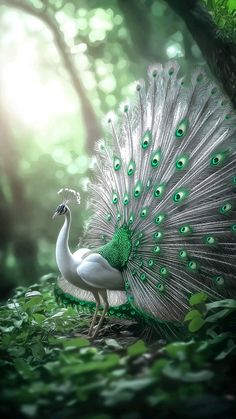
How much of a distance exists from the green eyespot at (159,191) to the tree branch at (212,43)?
0.70 m

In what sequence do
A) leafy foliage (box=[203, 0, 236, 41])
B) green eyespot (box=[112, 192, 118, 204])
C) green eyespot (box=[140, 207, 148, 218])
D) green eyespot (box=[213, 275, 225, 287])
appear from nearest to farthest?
green eyespot (box=[213, 275, 225, 287]) < green eyespot (box=[140, 207, 148, 218]) < green eyespot (box=[112, 192, 118, 204]) < leafy foliage (box=[203, 0, 236, 41])

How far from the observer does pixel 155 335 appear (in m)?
2.68

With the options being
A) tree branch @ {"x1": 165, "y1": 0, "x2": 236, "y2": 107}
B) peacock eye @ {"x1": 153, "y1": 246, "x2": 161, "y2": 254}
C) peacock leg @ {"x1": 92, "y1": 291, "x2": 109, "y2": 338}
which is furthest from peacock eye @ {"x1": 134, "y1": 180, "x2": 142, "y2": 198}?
tree branch @ {"x1": 165, "y1": 0, "x2": 236, "y2": 107}

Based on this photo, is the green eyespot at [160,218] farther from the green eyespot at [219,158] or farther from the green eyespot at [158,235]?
the green eyespot at [219,158]

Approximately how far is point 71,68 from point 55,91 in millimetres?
321

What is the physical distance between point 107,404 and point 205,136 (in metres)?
1.64

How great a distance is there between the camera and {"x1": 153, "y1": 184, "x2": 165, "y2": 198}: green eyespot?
2.68 m

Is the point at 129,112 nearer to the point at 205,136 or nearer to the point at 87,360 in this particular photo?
the point at 205,136

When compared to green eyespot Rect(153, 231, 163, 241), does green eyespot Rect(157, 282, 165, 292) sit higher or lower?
lower

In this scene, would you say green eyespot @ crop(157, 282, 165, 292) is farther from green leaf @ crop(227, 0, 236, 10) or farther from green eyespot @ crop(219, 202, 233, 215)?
green leaf @ crop(227, 0, 236, 10)

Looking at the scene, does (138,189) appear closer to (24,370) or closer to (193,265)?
(193,265)

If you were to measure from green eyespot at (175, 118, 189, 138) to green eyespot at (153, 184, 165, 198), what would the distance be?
299 millimetres

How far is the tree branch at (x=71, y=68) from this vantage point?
5.04m

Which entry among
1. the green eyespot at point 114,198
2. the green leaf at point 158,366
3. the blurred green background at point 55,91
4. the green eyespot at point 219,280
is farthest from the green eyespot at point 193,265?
the blurred green background at point 55,91
